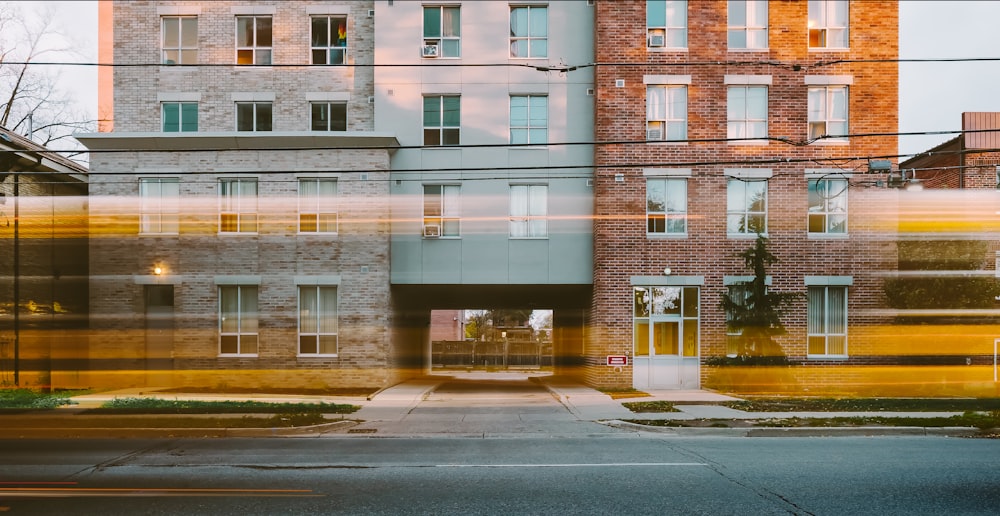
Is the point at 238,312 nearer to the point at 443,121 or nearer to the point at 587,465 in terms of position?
the point at 443,121

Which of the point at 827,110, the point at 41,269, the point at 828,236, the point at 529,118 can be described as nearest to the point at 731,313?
the point at 828,236

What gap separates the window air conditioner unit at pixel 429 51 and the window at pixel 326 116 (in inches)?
128

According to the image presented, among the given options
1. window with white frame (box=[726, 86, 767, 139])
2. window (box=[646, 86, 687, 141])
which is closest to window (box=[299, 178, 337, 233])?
window (box=[646, 86, 687, 141])

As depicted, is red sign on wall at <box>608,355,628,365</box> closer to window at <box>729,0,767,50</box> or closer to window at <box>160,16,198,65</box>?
window at <box>729,0,767,50</box>

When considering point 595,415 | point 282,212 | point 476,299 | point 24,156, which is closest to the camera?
point 595,415

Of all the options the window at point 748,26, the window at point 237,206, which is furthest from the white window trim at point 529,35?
the window at point 237,206

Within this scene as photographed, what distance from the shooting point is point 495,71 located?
79.8 feet

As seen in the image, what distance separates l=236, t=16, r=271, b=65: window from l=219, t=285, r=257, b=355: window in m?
7.82

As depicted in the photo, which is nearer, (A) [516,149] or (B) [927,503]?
(B) [927,503]

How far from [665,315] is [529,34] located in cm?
1022

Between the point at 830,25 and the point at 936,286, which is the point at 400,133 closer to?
the point at 830,25

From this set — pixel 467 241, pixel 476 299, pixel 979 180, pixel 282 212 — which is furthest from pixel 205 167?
pixel 979 180

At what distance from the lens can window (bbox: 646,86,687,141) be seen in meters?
23.6

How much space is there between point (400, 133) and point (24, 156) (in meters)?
11.1
